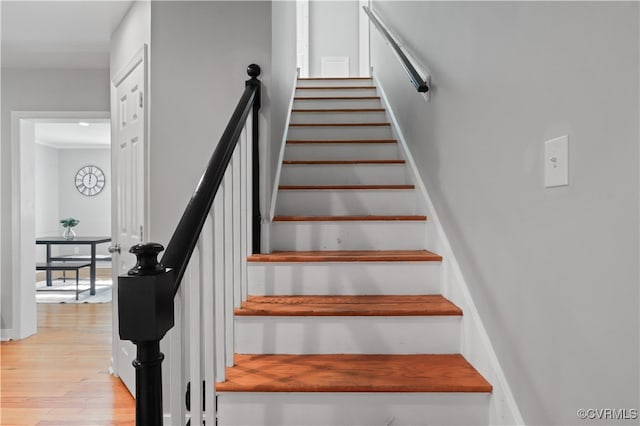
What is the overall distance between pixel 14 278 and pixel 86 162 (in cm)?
646

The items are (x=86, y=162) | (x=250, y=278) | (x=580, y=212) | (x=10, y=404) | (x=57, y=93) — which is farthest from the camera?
(x=86, y=162)

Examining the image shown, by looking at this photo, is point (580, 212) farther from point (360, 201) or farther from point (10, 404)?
point (10, 404)

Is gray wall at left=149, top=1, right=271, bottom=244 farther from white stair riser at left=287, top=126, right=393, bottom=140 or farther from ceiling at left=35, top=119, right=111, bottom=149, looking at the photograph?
ceiling at left=35, top=119, right=111, bottom=149

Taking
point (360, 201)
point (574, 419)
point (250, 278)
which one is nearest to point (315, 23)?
point (360, 201)

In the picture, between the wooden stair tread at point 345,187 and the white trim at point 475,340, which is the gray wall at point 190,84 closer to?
the wooden stair tread at point 345,187

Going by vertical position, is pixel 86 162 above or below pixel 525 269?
above

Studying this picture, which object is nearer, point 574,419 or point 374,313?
point 574,419

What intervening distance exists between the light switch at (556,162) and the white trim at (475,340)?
65 centimetres

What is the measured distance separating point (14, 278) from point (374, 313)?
396cm

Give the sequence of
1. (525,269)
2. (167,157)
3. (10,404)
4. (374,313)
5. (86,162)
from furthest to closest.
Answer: (86,162)
(10,404)
(167,157)
(374,313)
(525,269)

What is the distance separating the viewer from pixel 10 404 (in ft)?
9.04

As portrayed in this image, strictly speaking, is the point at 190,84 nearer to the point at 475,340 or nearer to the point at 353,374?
the point at 353,374

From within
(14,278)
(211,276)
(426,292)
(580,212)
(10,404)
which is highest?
(580,212)

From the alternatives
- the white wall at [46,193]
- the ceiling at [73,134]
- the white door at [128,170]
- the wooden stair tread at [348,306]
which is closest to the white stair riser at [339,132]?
the white door at [128,170]
